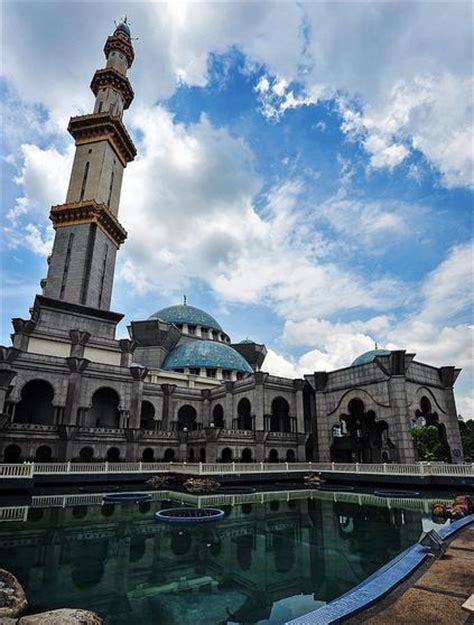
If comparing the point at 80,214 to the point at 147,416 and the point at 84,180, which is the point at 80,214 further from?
the point at 147,416

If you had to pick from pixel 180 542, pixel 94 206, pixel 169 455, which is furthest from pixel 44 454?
pixel 94 206

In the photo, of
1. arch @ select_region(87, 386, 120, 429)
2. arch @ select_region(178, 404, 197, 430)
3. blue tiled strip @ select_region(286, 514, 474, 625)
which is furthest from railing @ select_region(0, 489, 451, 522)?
arch @ select_region(178, 404, 197, 430)

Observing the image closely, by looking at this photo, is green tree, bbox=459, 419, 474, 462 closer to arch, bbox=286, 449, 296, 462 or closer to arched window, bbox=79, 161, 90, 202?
arch, bbox=286, 449, 296, 462

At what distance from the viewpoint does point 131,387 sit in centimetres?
3559

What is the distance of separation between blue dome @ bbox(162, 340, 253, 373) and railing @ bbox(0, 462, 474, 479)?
1994 cm

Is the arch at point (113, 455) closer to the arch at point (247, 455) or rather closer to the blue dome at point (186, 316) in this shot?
the arch at point (247, 455)

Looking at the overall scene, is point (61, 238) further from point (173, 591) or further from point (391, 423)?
point (173, 591)

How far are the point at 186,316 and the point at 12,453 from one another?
32762 millimetres

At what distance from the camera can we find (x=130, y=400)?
35188 millimetres

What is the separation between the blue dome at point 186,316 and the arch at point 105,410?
2048 centimetres

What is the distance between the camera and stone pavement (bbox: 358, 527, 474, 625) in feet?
15.4

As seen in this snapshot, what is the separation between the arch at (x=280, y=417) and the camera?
138ft

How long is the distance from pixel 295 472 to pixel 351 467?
440cm

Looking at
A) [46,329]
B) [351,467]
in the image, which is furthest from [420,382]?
[46,329]
